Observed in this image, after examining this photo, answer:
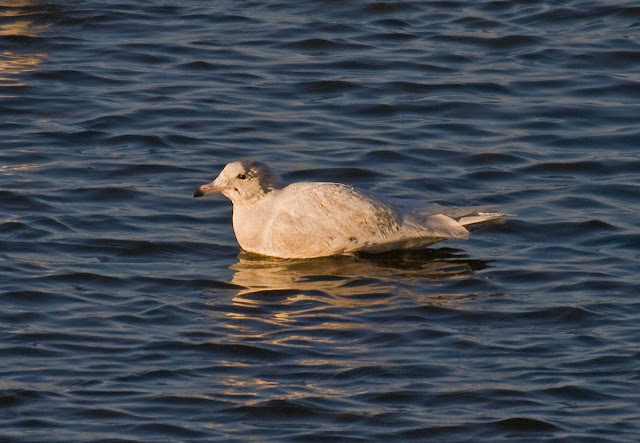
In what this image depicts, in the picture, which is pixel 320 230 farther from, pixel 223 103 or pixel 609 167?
pixel 223 103

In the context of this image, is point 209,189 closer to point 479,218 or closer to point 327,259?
point 327,259

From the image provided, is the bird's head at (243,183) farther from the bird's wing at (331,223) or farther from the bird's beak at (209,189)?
the bird's wing at (331,223)

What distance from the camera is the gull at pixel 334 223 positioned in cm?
Answer: 977

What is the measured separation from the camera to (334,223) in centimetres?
975

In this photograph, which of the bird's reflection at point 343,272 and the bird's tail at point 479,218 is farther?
the bird's tail at point 479,218

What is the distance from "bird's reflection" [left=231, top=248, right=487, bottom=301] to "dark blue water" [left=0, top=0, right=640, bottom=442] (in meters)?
0.03

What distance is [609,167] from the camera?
11.7m

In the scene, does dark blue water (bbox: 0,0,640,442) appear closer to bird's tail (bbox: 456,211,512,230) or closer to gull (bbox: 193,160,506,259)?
gull (bbox: 193,160,506,259)

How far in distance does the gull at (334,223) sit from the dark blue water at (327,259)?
15 cm

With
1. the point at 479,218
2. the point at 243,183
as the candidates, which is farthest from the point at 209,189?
the point at 479,218

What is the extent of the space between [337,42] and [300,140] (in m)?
3.24

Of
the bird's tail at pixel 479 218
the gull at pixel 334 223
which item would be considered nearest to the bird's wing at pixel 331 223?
the gull at pixel 334 223

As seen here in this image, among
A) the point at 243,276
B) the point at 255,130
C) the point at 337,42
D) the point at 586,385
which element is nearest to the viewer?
the point at 586,385

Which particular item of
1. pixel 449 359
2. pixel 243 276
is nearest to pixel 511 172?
pixel 243 276
